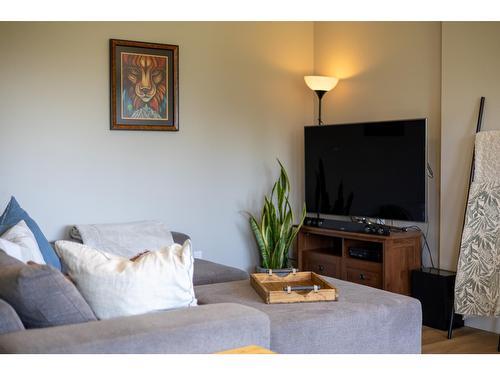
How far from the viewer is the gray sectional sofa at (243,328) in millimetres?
1902

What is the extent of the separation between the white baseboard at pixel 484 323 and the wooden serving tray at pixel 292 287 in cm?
172

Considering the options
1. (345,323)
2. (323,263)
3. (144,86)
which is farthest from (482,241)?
(144,86)

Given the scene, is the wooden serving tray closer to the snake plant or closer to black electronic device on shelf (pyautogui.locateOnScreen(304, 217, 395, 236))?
black electronic device on shelf (pyautogui.locateOnScreen(304, 217, 395, 236))

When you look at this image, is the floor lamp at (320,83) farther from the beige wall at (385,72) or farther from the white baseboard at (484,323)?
the white baseboard at (484,323)

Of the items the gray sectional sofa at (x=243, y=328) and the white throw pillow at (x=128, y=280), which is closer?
the gray sectional sofa at (x=243, y=328)

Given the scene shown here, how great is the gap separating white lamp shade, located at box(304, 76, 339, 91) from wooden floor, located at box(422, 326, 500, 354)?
215 cm

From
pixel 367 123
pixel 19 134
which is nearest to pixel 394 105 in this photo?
pixel 367 123

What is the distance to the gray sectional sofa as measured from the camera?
1.90m

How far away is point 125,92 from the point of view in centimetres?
470

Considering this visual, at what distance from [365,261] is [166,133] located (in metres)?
1.83

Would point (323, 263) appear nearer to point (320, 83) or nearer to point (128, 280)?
point (320, 83)

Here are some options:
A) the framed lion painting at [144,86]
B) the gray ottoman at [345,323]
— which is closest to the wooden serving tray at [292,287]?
the gray ottoman at [345,323]

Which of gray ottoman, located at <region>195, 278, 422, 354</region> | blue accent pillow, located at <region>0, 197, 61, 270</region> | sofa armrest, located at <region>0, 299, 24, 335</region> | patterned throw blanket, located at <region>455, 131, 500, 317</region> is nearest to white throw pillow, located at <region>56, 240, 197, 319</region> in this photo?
sofa armrest, located at <region>0, 299, 24, 335</region>

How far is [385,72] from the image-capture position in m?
5.05
